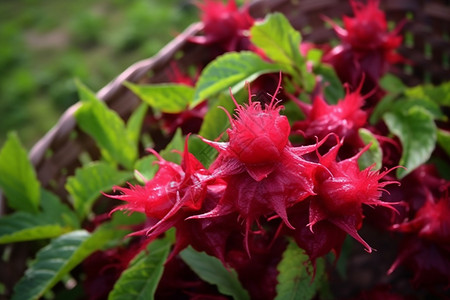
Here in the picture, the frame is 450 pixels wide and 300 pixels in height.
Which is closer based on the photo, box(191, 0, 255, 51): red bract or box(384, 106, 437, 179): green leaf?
box(384, 106, 437, 179): green leaf

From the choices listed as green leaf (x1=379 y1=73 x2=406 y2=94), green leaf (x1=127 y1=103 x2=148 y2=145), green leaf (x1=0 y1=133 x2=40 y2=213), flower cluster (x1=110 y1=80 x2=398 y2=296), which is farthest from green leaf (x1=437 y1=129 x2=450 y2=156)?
green leaf (x1=0 y1=133 x2=40 y2=213)

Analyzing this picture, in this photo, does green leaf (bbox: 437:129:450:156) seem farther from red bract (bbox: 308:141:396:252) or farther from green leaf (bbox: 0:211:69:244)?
green leaf (bbox: 0:211:69:244)

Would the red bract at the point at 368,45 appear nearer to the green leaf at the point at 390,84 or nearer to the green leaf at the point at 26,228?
the green leaf at the point at 390,84

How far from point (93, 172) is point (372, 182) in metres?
0.34

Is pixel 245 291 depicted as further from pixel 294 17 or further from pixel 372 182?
pixel 294 17

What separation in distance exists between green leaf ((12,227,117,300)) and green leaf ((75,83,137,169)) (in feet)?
0.33

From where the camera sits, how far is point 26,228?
0.56 meters

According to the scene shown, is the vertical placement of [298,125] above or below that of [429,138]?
above

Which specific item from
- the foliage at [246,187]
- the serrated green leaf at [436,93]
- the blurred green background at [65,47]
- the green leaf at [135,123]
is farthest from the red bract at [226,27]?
the blurred green background at [65,47]

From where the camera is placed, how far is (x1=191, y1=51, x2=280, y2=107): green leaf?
1.64ft

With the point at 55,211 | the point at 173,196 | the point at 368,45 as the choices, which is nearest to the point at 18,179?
the point at 55,211

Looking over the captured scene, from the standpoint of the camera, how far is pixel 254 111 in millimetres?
319

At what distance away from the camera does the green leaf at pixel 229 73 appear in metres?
0.50

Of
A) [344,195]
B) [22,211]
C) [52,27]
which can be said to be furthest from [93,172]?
[52,27]
